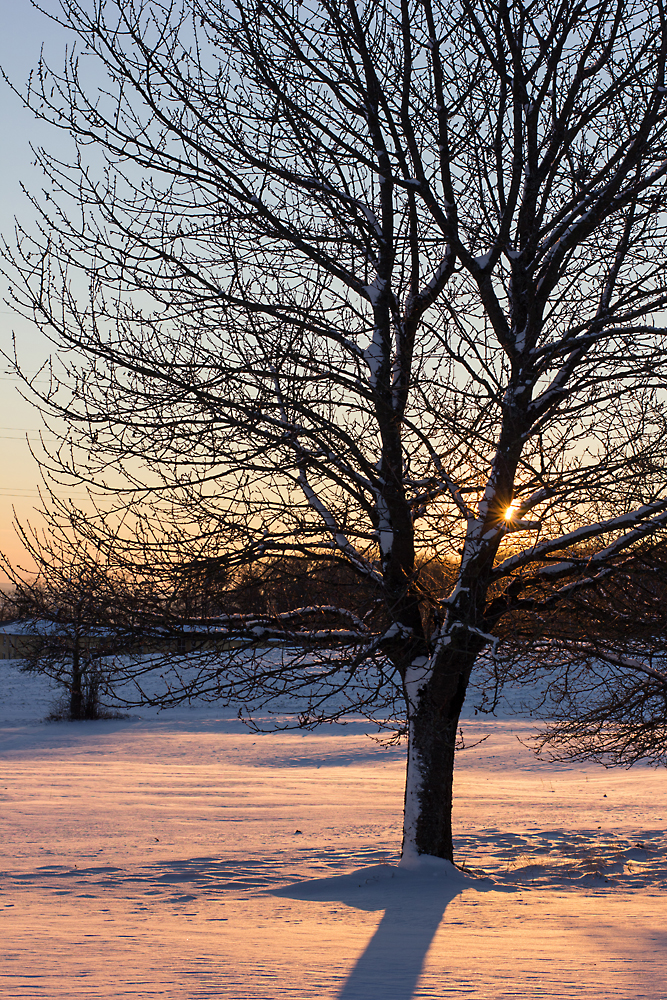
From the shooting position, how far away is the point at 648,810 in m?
15.3

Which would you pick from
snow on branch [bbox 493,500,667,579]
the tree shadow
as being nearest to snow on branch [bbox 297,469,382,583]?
snow on branch [bbox 493,500,667,579]

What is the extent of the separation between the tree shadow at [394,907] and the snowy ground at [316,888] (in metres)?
0.02

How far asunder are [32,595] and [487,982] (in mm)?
5069

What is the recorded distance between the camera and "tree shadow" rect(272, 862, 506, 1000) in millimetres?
5434

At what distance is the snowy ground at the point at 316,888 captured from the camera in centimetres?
554

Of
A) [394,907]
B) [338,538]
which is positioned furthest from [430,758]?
[338,538]

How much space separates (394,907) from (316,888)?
1268mm

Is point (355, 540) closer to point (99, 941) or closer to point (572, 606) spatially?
point (572, 606)

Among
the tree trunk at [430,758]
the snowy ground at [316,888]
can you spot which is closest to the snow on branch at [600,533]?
the tree trunk at [430,758]

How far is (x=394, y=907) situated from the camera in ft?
25.3

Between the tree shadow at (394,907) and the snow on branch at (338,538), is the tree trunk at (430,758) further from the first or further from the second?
the snow on branch at (338,538)

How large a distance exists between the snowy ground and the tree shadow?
2 centimetres

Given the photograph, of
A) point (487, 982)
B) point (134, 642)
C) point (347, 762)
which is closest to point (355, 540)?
point (134, 642)

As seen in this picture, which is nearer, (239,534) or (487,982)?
(487,982)
